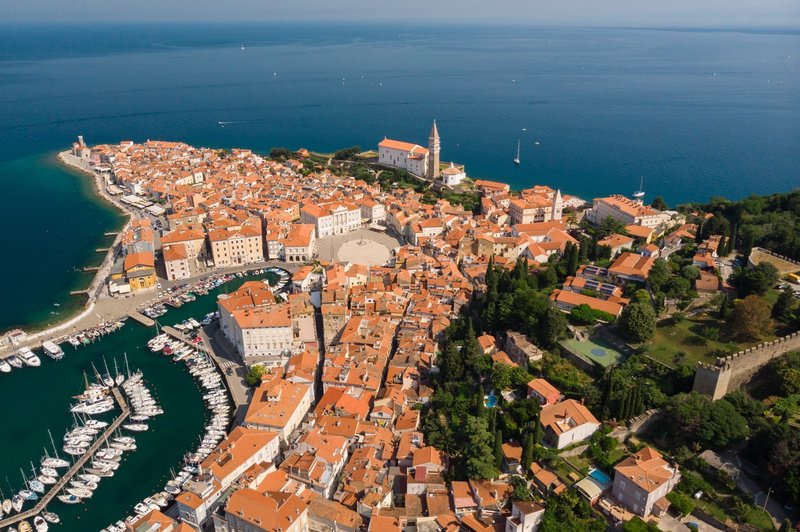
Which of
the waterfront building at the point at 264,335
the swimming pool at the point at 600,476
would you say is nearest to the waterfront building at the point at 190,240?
the waterfront building at the point at 264,335

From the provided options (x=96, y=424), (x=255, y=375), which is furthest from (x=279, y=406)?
(x=96, y=424)

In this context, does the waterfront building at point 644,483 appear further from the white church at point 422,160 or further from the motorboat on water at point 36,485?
the white church at point 422,160

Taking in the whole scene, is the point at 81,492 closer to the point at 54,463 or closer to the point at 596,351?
the point at 54,463

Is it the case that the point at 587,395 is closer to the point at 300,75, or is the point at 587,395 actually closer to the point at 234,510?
the point at 234,510

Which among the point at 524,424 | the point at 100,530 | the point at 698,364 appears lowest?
the point at 100,530

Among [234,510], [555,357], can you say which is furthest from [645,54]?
[234,510]

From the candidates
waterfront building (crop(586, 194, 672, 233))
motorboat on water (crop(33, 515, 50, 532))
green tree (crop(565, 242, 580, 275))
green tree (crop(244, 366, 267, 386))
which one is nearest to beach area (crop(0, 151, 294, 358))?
green tree (crop(244, 366, 267, 386))

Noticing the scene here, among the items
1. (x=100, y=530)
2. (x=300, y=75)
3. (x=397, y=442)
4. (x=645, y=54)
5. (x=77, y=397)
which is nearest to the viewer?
(x=100, y=530)

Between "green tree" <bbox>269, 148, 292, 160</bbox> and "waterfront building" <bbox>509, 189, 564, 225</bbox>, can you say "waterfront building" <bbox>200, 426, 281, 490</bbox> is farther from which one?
"green tree" <bbox>269, 148, 292, 160</bbox>
